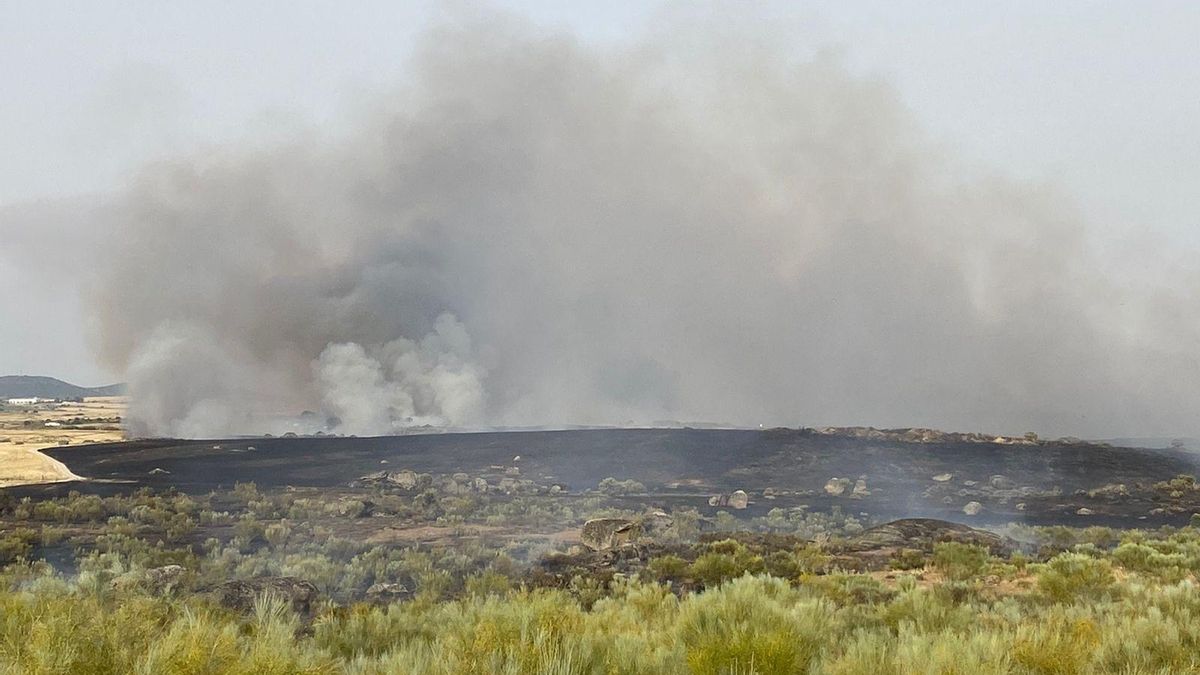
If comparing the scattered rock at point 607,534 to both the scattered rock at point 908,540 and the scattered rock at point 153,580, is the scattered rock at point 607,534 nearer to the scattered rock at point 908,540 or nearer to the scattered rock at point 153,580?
the scattered rock at point 908,540

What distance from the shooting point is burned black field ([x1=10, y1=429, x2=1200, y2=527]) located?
35438mm

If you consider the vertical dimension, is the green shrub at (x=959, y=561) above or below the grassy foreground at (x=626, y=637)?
below

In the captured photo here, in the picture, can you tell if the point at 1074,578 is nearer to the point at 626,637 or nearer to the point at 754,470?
the point at 626,637

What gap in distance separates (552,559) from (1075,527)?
2413 cm

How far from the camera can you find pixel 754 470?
52906 millimetres

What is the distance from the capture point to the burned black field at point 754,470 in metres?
35.4

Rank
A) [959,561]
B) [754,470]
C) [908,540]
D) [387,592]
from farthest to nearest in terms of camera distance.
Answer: [754,470]
[908,540]
[959,561]
[387,592]

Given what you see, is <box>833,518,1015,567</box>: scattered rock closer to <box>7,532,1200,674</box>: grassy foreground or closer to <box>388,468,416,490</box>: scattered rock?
<box>7,532,1200,674</box>: grassy foreground

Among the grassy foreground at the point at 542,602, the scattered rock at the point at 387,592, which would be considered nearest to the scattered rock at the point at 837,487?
the grassy foreground at the point at 542,602

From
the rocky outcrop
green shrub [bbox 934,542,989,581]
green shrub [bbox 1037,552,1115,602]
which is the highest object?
green shrub [bbox 1037,552,1115,602]

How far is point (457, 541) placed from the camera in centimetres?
2206

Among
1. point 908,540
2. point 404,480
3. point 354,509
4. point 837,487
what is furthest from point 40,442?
point 908,540

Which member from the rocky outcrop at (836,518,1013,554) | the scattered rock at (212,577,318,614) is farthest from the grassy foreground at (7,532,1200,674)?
the rocky outcrop at (836,518,1013,554)

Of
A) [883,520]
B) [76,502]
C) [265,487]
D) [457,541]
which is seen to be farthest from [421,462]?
Answer: [883,520]
